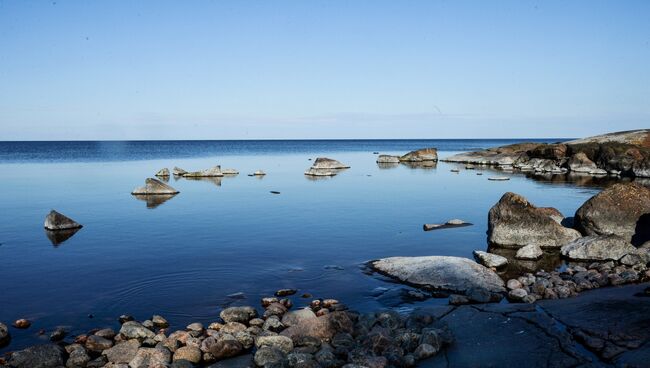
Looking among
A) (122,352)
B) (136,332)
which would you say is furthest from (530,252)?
(122,352)

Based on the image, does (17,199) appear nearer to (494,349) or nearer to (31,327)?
(31,327)

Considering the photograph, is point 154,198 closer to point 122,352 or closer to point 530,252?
point 530,252

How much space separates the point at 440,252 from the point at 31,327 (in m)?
15.6

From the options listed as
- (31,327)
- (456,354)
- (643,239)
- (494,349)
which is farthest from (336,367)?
(643,239)

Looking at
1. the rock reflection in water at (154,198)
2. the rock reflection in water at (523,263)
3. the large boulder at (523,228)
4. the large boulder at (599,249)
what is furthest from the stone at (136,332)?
the rock reflection in water at (154,198)

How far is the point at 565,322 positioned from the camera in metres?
12.8

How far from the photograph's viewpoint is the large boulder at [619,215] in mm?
23156

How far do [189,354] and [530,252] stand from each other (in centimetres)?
1504

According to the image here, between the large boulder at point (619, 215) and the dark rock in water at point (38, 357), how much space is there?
22.2 m

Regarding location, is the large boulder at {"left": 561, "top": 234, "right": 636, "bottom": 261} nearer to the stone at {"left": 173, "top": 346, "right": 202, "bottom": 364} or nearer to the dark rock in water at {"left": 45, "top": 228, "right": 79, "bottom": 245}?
the stone at {"left": 173, "top": 346, "right": 202, "bottom": 364}

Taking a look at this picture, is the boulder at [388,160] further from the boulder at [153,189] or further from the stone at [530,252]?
the stone at [530,252]

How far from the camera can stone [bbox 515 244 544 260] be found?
20.9 meters

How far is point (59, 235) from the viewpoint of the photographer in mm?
25953

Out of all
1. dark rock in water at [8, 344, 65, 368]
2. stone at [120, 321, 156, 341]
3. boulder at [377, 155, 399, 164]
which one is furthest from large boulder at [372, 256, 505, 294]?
boulder at [377, 155, 399, 164]
